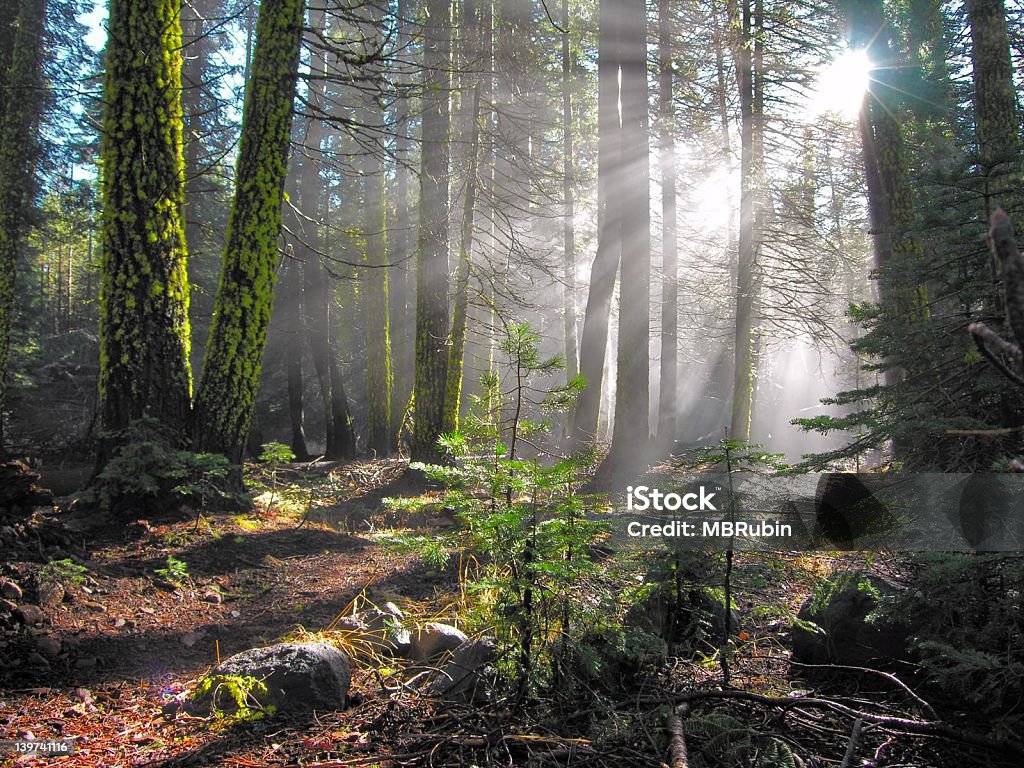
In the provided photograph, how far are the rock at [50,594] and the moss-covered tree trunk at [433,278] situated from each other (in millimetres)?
6394

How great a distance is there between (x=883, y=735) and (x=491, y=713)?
1449mm

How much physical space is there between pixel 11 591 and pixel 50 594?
0.70 ft

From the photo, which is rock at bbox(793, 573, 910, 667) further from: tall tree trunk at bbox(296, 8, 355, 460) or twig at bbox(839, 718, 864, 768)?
tall tree trunk at bbox(296, 8, 355, 460)

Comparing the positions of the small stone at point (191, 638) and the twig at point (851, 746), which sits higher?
the twig at point (851, 746)

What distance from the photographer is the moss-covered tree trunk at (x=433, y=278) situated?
390 inches

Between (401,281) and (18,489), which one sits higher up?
(401,281)

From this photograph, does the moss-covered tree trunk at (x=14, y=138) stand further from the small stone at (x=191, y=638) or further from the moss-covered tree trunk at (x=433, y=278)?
the small stone at (x=191, y=638)

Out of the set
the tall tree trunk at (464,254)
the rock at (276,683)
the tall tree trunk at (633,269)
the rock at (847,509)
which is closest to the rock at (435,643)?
the rock at (276,683)

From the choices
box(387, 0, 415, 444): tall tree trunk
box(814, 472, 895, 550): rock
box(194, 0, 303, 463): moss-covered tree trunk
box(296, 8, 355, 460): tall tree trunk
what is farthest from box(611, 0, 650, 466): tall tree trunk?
box(387, 0, 415, 444): tall tree trunk

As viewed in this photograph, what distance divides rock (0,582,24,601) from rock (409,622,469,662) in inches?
85.7

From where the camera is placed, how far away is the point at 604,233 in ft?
35.5

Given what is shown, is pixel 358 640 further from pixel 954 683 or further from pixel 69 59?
pixel 69 59

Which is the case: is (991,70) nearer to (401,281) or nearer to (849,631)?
(849,631)

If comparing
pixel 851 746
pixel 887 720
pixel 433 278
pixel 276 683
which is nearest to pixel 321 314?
pixel 433 278
